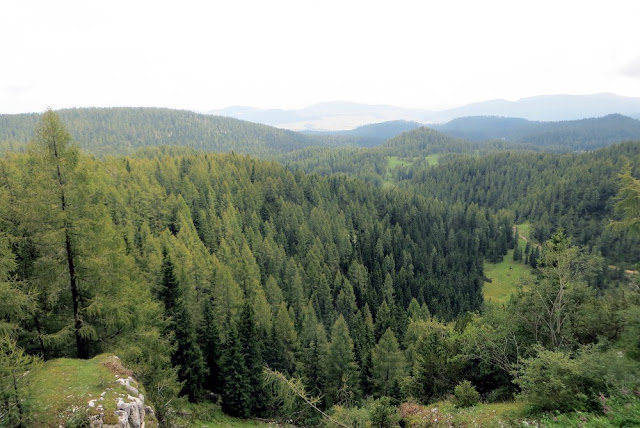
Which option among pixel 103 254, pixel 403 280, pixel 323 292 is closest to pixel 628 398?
pixel 103 254

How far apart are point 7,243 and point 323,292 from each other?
2448 inches

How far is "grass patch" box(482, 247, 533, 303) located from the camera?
109 meters

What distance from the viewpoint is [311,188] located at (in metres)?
130

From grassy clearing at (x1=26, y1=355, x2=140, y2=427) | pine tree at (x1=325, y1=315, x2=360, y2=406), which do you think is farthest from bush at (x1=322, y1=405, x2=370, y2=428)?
pine tree at (x1=325, y1=315, x2=360, y2=406)

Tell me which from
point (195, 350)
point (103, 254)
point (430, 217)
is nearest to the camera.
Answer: point (103, 254)

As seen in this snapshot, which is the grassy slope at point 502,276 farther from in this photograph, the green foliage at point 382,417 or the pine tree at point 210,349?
the green foliage at point 382,417

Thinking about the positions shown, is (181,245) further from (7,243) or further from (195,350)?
(7,243)

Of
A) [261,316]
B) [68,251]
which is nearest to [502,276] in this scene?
[261,316]

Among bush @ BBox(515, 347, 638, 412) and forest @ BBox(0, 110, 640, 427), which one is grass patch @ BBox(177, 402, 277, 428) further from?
bush @ BBox(515, 347, 638, 412)

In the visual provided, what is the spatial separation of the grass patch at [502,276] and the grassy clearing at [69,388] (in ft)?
356

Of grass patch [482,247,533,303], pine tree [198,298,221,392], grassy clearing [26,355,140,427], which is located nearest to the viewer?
grassy clearing [26,355,140,427]

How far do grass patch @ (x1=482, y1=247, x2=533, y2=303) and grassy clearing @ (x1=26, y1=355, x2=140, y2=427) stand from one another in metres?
109

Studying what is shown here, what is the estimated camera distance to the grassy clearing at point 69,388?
1228 cm

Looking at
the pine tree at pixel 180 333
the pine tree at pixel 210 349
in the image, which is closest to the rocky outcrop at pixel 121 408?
the pine tree at pixel 180 333
